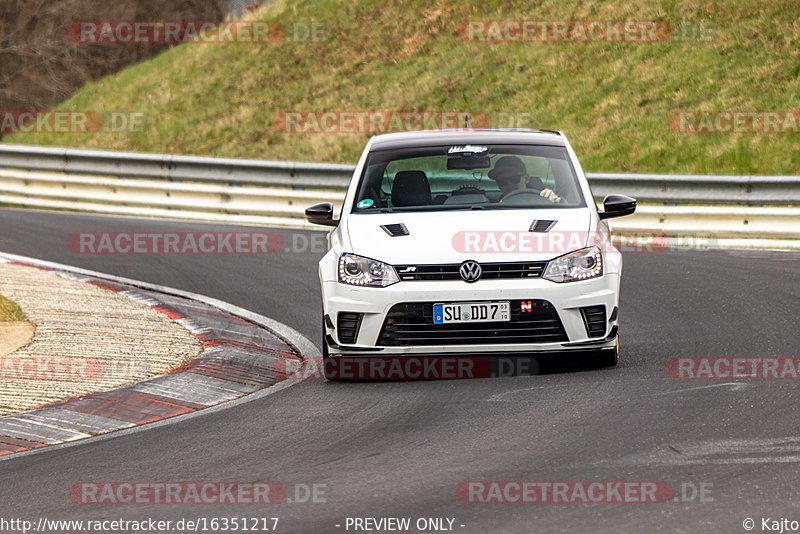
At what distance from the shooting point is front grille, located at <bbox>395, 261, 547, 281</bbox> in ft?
25.5

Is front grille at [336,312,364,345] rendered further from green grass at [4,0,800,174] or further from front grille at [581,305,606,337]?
green grass at [4,0,800,174]

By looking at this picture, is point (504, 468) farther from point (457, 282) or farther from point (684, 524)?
point (457, 282)

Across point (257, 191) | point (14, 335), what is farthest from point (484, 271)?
point (257, 191)

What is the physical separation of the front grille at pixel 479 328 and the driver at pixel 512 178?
1340 mm

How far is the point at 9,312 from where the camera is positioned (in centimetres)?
1046

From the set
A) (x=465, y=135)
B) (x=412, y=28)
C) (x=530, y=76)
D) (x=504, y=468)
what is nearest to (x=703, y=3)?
(x=530, y=76)

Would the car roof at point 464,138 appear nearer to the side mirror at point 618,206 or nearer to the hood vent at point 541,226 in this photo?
the side mirror at point 618,206

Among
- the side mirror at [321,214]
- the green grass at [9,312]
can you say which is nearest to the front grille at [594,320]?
the side mirror at [321,214]

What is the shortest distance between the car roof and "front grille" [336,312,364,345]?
73.7 inches

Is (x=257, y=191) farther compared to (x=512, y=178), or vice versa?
(x=257, y=191)

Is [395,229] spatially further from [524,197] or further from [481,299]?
[524,197]

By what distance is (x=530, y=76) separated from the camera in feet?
86.4

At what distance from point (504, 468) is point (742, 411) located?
1.78 m

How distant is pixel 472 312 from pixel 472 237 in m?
0.53
